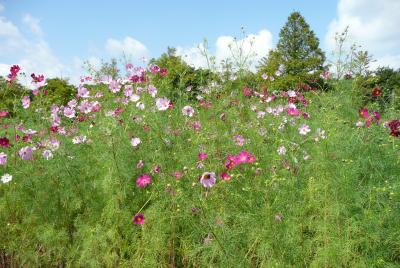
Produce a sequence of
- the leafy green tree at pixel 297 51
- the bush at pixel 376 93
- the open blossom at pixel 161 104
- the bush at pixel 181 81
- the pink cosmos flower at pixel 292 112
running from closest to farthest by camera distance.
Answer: the open blossom at pixel 161 104 → the bush at pixel 181 81 → the pink cosmos flower at pixel 292 112 → the bush at pixel 376 93 → the leafy green tree at pixel 297 51

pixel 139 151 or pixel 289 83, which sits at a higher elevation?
pixel 289 83

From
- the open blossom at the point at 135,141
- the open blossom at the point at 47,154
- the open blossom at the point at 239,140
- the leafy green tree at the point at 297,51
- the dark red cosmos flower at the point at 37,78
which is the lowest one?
the open blossom at the point at 47,154

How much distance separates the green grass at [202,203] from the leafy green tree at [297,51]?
17.4m

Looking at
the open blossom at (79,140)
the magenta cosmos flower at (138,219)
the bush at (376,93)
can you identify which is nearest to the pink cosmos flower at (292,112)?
the bush at (376,93)

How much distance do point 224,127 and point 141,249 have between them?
1756 millimetres

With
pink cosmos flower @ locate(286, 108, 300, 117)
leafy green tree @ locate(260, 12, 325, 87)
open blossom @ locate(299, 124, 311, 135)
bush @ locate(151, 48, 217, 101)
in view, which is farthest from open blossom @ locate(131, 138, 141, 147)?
leafy green tree @ locate(260, 12, 325, 87)

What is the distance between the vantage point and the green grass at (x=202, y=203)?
8.32ft

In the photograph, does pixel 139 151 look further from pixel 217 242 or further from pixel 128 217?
pixel 217 242

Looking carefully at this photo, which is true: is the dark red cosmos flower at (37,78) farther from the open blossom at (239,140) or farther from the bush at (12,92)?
the open blossom at (239,140)

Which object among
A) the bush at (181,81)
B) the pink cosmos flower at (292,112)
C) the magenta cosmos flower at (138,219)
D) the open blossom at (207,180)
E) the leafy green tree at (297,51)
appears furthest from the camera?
the leafy green tree at (297,51)

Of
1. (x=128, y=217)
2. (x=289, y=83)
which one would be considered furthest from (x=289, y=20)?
(x=128, y=217)

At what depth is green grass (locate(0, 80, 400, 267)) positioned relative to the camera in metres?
2.54

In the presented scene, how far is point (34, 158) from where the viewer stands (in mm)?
3859

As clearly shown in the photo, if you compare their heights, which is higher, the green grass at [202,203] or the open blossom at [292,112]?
the open blossom at [292,112]
